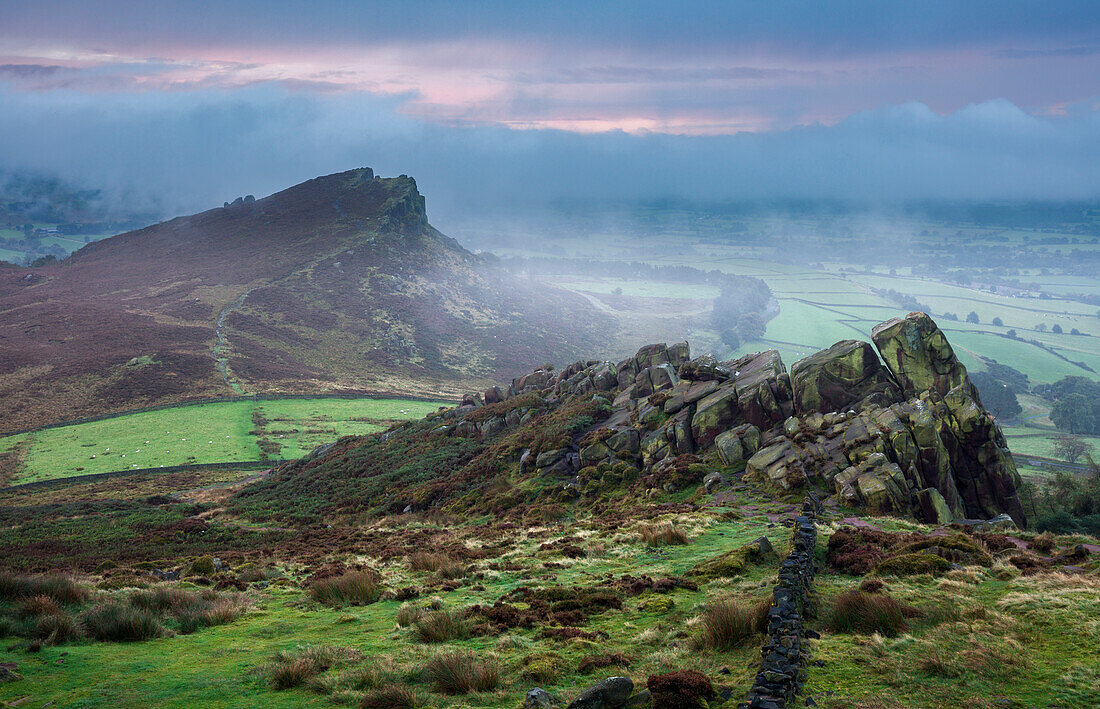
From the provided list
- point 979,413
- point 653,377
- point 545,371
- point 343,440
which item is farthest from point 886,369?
point 343,440

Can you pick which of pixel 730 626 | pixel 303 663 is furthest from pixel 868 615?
pixel 303 663

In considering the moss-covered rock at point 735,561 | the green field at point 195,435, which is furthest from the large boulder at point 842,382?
the green field at point 195,435

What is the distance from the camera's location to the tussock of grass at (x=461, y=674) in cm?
1135

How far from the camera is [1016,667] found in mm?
11047

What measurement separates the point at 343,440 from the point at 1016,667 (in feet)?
214

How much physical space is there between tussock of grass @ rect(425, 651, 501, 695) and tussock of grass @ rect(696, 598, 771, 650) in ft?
14.8

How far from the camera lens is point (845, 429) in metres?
30.5

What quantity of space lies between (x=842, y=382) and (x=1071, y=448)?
7935 cm

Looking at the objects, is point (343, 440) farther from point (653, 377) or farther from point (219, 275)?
point (219, 275)

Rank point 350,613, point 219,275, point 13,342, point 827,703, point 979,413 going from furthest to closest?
1. point 219,275
2. point 13,342
3. point 979,413
4. point 350,613
5. point 827,703

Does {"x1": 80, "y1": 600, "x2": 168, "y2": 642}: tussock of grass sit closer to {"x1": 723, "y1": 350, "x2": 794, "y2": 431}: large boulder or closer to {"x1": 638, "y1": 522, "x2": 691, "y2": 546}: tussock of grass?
{"x1": 638, "y1": 522, "x2": 691, "y2": 546}: tussock of grass

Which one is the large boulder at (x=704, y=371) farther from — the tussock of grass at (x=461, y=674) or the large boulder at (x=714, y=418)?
the tussock of grass at (x=461, y=674)

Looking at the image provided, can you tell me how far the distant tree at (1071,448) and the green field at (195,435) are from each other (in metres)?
95.0

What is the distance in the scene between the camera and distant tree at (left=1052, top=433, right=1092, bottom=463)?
86.9 m
